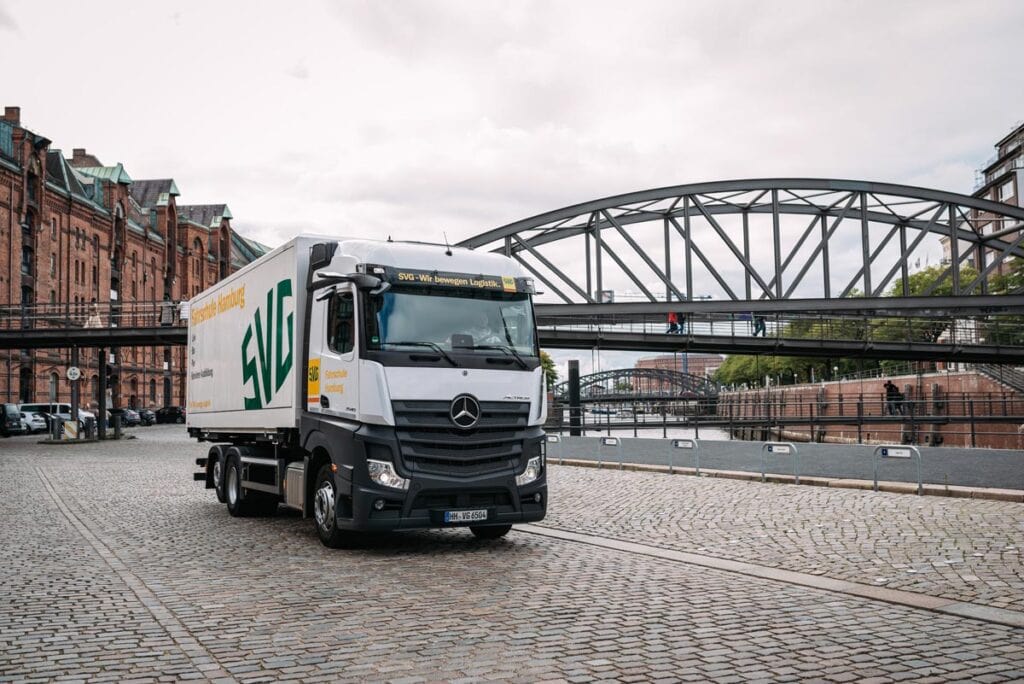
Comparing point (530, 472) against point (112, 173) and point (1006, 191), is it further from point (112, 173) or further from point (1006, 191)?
point (1006, 191)

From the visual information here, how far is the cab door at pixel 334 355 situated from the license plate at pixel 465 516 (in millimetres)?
1371

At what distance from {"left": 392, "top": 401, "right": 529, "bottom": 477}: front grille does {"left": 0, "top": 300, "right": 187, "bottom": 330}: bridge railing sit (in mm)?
29286

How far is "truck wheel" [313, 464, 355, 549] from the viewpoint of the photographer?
10.5 meters

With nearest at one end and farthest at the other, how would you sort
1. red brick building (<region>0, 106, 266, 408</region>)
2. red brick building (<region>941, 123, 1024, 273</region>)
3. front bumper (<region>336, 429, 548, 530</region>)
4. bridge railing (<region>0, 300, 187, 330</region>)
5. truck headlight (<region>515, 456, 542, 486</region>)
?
front bumper (<region>336, 429, 548, 530</region>), truck headlight (<region>515, 456, 542, 486</region>), bridge railing (<region>0, 300, 187, 330</region>), red brick building (<region>0, 106, 266, 408</region>), red brick building (<region>941, 123, 1024, 273</region>)

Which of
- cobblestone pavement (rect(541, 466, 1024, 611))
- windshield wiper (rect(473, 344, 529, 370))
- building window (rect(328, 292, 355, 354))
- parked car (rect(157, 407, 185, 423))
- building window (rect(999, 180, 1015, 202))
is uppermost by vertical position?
building window (rect(999, 180, 1015, 202))

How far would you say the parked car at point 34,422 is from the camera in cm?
5153

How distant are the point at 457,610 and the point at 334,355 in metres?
3.96

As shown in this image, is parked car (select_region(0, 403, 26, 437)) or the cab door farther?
parked car (select_region(0, 403, 26, 437))

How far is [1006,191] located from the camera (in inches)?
3821

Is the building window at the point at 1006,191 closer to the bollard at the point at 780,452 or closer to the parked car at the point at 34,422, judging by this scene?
the parked car at the point at 34,422

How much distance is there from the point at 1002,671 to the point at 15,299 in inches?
2534

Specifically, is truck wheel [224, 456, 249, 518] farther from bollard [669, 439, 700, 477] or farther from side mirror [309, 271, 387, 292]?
bollard [669, 439, 700, 477]

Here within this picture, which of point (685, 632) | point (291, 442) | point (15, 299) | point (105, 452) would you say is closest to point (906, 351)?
point (105, 452)

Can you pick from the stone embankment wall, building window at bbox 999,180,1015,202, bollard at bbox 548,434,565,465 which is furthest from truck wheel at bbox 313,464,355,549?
building window at bbox 999,180,1015,202
